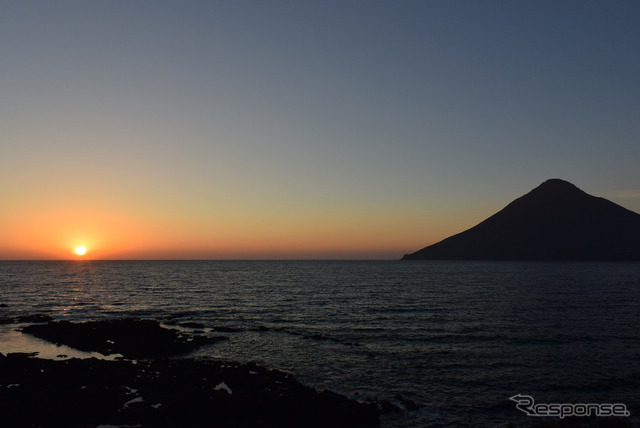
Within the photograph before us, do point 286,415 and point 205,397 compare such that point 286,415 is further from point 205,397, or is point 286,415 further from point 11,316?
point 11,316

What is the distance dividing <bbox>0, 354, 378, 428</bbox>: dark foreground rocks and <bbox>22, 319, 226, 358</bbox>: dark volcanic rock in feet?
22.3

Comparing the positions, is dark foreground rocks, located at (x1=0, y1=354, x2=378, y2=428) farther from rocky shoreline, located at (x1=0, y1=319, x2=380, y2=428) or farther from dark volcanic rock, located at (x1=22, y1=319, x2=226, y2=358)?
dark volcanic rock, located at (x1=22, y1=319, x2=226, y2=358)

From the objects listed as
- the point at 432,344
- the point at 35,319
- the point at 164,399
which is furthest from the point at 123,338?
the point at 432,344

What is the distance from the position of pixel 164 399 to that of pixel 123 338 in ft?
65.6

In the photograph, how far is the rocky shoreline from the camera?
68.6 ft

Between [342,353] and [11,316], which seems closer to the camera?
[342,353]

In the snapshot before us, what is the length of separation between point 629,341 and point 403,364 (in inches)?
958

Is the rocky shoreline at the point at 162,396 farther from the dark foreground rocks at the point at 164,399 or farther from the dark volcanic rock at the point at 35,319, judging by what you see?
the dark volcanic rock at the point at 35,319

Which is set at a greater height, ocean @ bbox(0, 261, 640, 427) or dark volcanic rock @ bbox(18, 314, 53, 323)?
dark volcanic rock @ bbox(18, 314, 53, 323)

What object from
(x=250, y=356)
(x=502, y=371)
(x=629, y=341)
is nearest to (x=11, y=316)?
(x=250, y=356)

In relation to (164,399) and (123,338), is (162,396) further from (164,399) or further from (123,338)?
(123,338)

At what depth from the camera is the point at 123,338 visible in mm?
40094

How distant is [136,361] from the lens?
108 feet

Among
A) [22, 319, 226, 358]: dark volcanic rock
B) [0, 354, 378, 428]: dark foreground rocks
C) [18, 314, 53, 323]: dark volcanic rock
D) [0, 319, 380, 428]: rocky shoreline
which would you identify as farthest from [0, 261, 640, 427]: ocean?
[18, 314, 53, 323]: dark volcanic rock
